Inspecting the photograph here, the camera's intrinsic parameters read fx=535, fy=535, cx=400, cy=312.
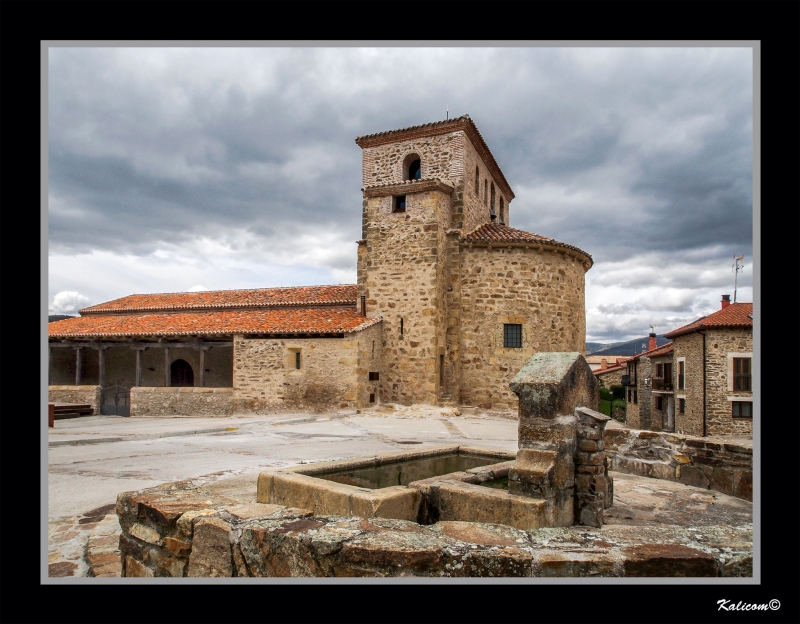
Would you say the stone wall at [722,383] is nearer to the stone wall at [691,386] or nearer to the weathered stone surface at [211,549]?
the stone wall at [691,386]

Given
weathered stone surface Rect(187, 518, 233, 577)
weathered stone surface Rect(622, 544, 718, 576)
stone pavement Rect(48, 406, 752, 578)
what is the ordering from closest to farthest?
1. weathered stone surface Rect(622, 544, 718, 576)
2. weathered stone surface Rect(187, 518, 233, 577)
3. stone pavement Rect(48, 406, 752, 578)

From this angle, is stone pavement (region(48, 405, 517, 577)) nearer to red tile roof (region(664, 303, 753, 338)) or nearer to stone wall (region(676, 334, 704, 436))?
red tile roof (region(664, 303, 753, 338))

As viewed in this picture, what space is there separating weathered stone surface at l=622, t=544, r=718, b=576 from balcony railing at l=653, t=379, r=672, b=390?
28722 mm

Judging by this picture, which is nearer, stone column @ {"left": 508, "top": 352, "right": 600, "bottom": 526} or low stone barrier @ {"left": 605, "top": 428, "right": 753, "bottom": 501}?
stone column @ {"left": 508, "top": 352, "right": 600, "bottom": 526}

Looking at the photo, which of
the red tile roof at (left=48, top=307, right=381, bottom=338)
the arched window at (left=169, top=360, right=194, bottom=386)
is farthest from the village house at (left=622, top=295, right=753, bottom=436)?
the arched window at (left=169, top=360, right=194, bottom=386)

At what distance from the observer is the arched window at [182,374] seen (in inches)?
988

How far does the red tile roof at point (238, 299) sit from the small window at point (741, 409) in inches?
658

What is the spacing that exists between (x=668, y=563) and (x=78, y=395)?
922 inches

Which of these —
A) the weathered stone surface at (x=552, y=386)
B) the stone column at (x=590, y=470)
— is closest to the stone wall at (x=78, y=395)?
the weathered stone surface at (x=552, y=386)

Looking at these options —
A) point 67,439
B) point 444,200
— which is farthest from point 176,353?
point 444,200

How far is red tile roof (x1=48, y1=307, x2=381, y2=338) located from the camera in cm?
1900

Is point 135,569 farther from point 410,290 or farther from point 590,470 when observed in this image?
point 410,290
